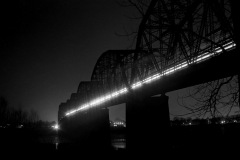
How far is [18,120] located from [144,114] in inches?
7103

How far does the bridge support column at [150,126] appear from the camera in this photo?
2539cm

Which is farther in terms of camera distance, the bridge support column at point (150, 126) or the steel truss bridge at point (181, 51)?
the bridge support column at point (150, 126)

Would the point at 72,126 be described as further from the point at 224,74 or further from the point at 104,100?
the point at 224,74

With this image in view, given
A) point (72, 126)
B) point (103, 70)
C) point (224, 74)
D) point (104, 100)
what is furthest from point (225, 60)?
point (72, 126)

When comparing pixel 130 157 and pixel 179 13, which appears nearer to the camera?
pixel 179 13

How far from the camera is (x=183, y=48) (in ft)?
62.7

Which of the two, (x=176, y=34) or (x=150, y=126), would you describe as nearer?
(x=176, y=34)

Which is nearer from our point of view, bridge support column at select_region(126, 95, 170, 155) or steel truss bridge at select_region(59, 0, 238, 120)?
steel truss bridge at select_region(59, 0, 238, 120)

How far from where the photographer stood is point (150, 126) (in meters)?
25.9

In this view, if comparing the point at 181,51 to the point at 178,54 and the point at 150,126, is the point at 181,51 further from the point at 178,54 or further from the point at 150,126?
the point at 150,126

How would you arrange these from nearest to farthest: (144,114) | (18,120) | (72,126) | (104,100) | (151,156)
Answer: (151,156) < (144,114) < (104,100) < (72,126) < (18,120)

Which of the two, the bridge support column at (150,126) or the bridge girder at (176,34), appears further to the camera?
the bridge support column at (150,126)

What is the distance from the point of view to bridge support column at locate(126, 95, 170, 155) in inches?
1000

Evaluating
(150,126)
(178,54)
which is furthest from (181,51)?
(150,126)
